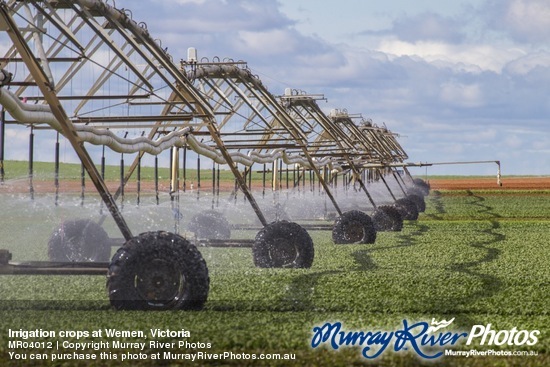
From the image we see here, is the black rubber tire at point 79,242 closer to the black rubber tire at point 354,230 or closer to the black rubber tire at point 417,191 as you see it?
the black rubber tire at point 354,230

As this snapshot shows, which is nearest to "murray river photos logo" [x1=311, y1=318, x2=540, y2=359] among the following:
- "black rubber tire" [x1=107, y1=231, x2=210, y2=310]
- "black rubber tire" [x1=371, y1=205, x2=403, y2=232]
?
"black rubber tire" [x1=107, y1=231, x2=210, y2=310]

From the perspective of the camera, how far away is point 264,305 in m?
12.0

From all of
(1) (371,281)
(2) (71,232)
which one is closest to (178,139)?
(2) (71,232)

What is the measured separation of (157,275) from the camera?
1121 cm

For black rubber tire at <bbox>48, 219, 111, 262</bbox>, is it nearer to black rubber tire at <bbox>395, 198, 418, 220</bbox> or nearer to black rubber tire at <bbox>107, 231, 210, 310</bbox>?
black rubber tire at <bbox>107, 231, 210, 310</bbox>

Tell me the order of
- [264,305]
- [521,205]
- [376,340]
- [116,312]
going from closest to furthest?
[376,340], [116,312], [264,305], [521,205]

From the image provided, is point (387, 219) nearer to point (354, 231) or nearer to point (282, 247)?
point (354, 231)

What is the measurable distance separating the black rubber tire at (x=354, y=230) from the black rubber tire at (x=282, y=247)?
713 cm

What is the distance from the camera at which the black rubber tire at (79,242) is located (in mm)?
18000

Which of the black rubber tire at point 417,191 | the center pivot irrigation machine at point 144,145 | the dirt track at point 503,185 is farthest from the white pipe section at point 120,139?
the dirt track at point 503,185

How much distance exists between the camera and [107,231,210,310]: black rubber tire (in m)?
11.1

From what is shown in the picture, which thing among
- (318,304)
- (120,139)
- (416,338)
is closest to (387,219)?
(120,139)

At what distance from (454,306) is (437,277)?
2323mm

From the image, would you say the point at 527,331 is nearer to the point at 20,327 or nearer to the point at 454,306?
the point at 454,306
